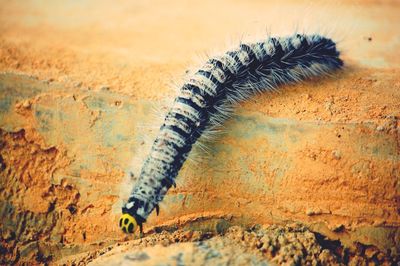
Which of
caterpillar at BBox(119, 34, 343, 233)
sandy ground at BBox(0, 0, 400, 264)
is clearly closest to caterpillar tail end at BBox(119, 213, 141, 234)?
caterpillar at BBox(119, 34, 343, 233)

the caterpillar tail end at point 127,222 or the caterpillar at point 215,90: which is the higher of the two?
the caterpillar at point 215,90

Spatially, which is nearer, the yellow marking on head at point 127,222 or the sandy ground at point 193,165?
the yellow marking on head at point 127,222

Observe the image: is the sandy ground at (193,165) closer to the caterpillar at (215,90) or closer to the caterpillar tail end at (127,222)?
the caterpillar at (215,90)

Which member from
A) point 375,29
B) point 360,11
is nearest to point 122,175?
point 375,29

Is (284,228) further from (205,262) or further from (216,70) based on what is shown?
(216,70)

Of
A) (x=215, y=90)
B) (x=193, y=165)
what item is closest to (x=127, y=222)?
(x=193, y=165)

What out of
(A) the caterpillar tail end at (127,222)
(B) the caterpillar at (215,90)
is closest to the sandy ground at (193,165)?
(B) the caterpillar at (215,90)
